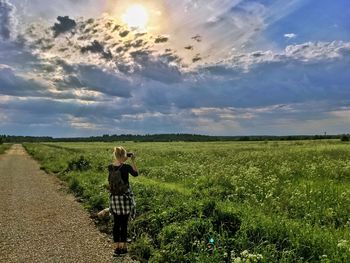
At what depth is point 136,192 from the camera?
15844 mm

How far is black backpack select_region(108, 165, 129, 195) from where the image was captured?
1030 cm

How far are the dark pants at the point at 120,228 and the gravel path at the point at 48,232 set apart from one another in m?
0.40

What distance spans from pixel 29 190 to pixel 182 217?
44.4 ft

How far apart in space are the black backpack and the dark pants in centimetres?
63

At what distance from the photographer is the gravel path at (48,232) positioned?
32.3ft

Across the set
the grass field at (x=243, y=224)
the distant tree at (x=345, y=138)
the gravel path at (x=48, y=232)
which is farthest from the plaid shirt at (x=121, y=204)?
the distant tree at (x=345, y=138)

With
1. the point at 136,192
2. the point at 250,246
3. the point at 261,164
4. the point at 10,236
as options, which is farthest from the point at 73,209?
the point at 261,164

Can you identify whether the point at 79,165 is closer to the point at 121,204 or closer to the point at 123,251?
the point at 121,204

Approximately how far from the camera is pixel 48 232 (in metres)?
12.2

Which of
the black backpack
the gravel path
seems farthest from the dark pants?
the black backpack

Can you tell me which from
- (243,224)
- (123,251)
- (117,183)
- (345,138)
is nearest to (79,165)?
(117,183)

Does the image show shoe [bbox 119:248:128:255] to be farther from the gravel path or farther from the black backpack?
the black backpack

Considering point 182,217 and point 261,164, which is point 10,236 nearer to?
point 182,217

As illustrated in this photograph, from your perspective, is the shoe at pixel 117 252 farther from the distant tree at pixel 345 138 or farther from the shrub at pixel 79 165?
the distant tree at pixel 345 138
